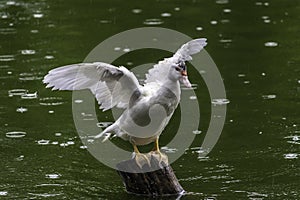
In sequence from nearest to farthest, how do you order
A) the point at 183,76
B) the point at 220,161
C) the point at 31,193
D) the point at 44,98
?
the point at 183,76 → the point at 31,193 → the point at 220,161 → the point at 44,98

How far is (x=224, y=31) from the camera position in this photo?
16.8 metres

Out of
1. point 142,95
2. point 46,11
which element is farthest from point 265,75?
point 46,11

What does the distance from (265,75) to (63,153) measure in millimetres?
4438

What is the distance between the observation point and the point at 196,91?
1345 cm

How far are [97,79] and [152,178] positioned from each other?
1.32m

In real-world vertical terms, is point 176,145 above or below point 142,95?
below

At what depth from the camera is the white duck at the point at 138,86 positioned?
352 inches

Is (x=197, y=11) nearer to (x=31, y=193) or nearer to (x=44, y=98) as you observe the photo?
(x=44, y=98)

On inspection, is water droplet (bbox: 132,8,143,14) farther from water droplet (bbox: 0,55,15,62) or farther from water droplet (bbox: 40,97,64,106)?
water droplet (bbox: 40,97,64,106)

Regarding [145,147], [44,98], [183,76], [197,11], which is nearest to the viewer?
[183,76]

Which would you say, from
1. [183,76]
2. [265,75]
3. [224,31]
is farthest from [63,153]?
[224,31]

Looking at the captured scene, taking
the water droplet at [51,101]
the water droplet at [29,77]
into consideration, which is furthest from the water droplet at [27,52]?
the water droplet at [51,101]

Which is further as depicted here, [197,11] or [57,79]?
[197,11]

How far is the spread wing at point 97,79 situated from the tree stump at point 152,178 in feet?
2.34
